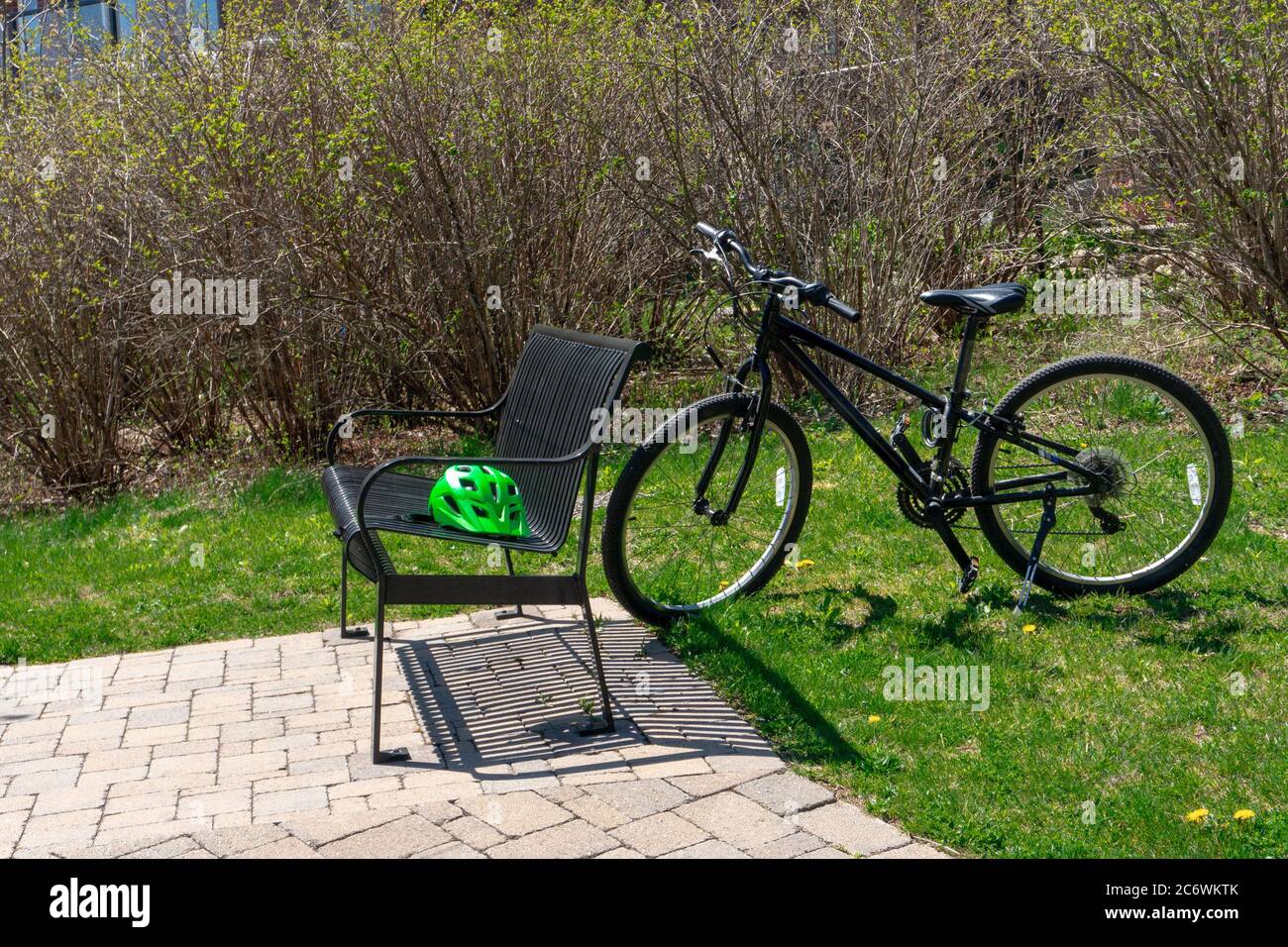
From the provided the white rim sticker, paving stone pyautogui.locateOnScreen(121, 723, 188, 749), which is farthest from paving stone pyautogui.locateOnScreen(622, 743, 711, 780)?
the white rim sticker

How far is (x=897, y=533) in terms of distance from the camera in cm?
657

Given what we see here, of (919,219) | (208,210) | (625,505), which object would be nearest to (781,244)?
(919,219)

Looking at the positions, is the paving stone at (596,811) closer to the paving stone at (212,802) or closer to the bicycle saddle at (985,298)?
the paving stone at (212,802)

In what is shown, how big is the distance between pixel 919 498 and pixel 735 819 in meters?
1.97

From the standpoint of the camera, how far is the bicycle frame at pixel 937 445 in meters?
5.49

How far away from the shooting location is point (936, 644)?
17.2ft

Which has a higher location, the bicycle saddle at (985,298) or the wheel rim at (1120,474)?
the bicycle saddle at (985,298)

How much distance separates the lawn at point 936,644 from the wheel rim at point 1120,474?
175mm

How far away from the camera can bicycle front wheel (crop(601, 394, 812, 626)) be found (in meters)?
5.38

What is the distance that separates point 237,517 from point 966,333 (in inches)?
165

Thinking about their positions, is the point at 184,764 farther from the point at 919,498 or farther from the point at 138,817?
the point at 919,498

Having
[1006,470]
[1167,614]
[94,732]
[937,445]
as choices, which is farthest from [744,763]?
[94,732]

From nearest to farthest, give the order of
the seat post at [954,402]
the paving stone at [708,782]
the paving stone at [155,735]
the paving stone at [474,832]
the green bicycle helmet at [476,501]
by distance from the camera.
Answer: the paving stone at [474,832] < the paving stone at [708,782] < the paving stone at [155,735] < the green bicycle helmet at [476,501] < the seat post at [954,402]

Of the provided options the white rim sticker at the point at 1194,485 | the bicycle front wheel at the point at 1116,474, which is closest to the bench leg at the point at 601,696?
the bicycle front wheel at the point at 1116,474
